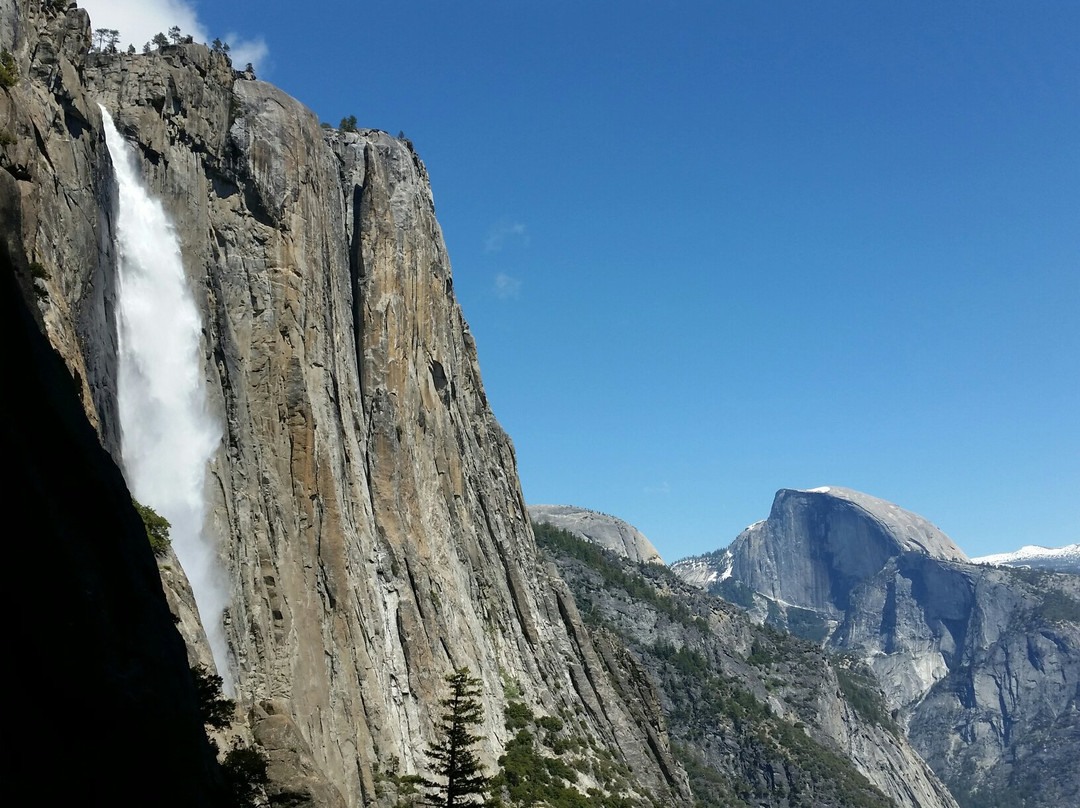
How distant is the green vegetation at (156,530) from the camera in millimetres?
31248

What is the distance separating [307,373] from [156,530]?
17.5 m

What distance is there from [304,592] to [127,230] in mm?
15981

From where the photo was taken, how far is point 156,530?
32.8 metres

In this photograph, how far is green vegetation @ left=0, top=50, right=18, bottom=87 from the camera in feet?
87.8

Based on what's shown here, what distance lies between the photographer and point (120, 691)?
1619 centimetres

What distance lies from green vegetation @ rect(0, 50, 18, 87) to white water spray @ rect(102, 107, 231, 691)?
38.9ft

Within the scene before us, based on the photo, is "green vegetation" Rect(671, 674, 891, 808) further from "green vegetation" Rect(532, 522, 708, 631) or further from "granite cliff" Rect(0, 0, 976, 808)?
"granite cliff" Rect(0, 0, 976, 808)

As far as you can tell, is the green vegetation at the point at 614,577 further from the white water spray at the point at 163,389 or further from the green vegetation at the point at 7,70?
the green vegetation at the point at 7,70

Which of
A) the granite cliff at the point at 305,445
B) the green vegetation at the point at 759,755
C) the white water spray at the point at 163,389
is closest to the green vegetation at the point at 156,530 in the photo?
the granite cliff at the point at 305,445

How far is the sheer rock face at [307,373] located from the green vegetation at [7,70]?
54 cm

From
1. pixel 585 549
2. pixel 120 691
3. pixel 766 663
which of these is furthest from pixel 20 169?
pixel 766 663

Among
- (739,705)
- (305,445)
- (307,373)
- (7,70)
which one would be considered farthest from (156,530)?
(739,705)

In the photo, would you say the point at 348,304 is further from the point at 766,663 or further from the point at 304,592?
the point at 766,663

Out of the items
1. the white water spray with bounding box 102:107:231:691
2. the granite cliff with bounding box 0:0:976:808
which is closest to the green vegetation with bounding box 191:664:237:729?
the granite cliff with bounding box 0:0:976:808
